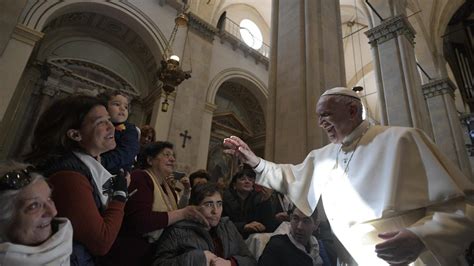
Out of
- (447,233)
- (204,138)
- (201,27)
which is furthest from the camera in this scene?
(201,27)

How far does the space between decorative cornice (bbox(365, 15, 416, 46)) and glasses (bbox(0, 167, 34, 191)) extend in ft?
29.8

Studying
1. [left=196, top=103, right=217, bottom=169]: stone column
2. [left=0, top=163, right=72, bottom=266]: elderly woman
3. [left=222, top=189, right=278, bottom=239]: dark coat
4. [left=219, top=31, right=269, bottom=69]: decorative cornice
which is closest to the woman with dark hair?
[left=222, top=189, right=278, bottom=239]: dark coat

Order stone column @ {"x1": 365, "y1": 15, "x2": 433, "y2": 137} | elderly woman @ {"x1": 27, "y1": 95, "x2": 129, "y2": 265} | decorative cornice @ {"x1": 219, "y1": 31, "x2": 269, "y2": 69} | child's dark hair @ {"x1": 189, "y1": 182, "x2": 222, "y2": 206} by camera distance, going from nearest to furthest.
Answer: elderly woman @ {"x1": 27, "y1": 95, "x2": 129, "y2": 265}, child's dark hair @ {"x1": 189, "y1": 182, "x2": 222, "y2": 206}, stone column @ {"x1": 365, "y1": 15, "x2": 433, "y2": 137}, decorative cornice @ {"x1": 219, "y1": 31, "x2": 269, "y2": 69}

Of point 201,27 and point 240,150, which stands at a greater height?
point 201,27

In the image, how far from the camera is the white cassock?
1296mm

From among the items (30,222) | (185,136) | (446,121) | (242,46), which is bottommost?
(30,222)

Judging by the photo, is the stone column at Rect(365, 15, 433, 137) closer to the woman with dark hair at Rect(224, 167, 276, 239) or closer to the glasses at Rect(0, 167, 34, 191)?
the woman with dark hair at Rect(224, 167, 276, 239)

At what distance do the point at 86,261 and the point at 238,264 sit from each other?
97 centimetres

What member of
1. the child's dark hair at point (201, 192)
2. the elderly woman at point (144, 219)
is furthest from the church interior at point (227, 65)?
the elderly woman at point (144, 219)

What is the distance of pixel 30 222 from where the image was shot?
108cm

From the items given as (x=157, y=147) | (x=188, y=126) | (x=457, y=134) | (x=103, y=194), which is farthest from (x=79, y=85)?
(x=457, y=134)

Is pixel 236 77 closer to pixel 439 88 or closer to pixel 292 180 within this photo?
pixel 439 88

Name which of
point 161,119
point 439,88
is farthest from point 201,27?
point 439,88

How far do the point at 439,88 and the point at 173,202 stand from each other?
36.1 feet
